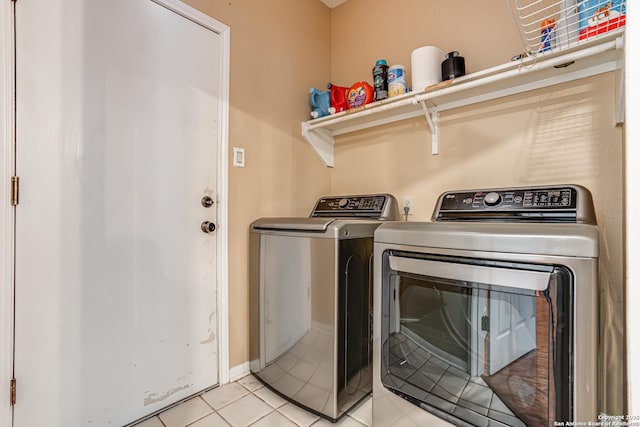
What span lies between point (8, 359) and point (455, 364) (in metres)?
1.60

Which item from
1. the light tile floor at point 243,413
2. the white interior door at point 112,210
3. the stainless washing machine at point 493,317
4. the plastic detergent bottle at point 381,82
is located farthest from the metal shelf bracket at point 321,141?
the light tile floor at point 243,413

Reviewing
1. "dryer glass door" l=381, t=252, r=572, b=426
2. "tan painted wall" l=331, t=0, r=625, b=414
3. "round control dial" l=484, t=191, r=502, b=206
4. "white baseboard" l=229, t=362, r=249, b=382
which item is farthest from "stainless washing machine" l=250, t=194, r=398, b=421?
"tan painted wall" l=331, t=0, r=625, b=414

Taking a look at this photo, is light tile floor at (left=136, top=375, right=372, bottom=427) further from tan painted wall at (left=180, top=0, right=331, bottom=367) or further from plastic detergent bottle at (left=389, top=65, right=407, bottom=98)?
plastic detergent bottle at (left=389, top=65, right=407, bottom=98)

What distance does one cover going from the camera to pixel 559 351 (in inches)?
32.9

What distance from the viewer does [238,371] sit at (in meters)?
1.70

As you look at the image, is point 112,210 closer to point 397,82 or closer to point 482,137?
point 397,82

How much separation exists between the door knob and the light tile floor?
0.86 m

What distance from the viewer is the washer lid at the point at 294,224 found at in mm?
1370

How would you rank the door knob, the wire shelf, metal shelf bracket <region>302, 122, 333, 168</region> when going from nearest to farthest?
the wire shelf < the door knob < metal shelf bracket <region>302, 122, 333, 168</region>

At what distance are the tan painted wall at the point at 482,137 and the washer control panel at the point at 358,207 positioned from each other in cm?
20

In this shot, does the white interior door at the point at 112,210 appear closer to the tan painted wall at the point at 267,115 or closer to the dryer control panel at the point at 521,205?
the tan painted wall at the point at 267,115

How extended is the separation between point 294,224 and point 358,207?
0.57 m

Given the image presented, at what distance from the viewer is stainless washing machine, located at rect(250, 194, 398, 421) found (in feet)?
4.35

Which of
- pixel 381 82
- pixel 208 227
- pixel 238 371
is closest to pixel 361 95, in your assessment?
pixel 381 82
